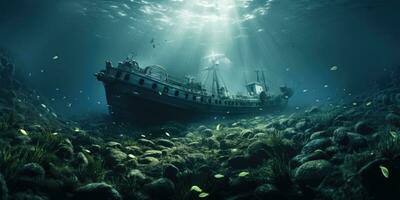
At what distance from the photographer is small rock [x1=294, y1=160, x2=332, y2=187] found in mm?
5703

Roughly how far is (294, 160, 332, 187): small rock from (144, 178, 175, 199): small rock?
120 inches

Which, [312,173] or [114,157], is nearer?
[312,173]

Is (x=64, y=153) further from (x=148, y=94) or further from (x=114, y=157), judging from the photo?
(x=148, y=94)

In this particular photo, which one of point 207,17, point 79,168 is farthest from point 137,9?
point 79,168

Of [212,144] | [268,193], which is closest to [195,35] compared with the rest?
[212,144]

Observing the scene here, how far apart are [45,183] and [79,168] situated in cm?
146

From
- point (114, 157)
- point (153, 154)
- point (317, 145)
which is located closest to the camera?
point (317, 145)

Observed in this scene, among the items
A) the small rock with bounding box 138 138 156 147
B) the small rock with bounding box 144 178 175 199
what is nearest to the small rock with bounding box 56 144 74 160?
the small rock with bounding box 144 178 175 199

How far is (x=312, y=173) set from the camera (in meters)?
5.79

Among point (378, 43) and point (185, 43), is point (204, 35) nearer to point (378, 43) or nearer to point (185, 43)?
point (185, 43)

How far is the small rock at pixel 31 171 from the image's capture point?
4930 mm

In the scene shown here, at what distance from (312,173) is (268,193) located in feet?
4.29

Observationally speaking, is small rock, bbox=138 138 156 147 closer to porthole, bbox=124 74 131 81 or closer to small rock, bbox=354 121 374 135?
porthole, bbox=124 74 131 81

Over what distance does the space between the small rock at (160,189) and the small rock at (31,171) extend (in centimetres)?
230
